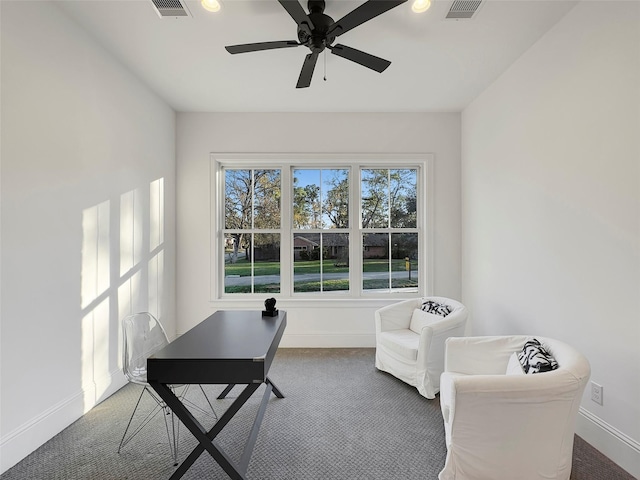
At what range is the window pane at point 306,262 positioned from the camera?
170 inches

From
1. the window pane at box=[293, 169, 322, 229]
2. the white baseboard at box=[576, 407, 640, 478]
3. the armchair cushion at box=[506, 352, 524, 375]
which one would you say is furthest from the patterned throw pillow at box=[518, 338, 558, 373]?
the window pane at box=[293, 169, 322, 229]

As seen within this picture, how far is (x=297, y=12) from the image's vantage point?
182cm

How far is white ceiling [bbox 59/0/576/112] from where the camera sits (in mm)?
2305

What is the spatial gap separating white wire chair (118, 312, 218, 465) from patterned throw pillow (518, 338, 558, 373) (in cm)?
208

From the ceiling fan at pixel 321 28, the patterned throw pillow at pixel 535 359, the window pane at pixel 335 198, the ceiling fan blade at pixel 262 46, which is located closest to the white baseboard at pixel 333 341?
the window pane at pixel 335 198

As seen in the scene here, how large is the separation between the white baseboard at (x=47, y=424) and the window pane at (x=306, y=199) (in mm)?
2615

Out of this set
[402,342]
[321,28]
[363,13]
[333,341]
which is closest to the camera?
[363,13]

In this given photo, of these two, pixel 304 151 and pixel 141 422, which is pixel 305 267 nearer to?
pixel 304 151

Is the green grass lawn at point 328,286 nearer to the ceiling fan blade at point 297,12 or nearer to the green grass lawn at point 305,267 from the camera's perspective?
the green grass lawn at point 305,267

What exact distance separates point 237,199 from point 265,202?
0.38m

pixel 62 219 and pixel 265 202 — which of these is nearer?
pixel 62 219

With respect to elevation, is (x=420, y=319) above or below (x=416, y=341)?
above

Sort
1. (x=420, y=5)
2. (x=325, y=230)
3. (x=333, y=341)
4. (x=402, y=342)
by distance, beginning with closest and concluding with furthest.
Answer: (x=420, y=5)
(x=402, y=342)
(x=333, y=341)
(x=325, y=230)

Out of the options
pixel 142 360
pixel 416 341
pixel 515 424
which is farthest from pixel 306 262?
pixel 515 424
